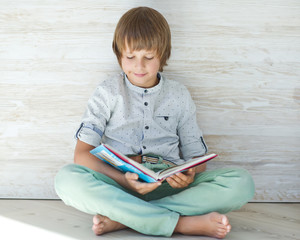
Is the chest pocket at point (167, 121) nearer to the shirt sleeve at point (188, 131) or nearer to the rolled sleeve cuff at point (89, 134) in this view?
the shirt sleeve at point (188, 131)

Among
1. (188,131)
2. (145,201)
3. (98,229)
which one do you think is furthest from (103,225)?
(188,131)

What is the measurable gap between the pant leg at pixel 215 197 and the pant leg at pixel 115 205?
0.05 meters

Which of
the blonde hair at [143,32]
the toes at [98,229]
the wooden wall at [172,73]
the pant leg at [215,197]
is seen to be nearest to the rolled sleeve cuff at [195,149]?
the wooden wall at [172,73]

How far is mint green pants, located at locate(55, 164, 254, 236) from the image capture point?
1.16 m

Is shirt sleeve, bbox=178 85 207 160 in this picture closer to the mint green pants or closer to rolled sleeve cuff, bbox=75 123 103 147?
the mint green pants

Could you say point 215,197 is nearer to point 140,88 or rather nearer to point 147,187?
point 147,187

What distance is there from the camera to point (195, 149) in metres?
1.50

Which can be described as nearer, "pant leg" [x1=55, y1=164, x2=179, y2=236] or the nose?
"pant leg" [x1=55, y1=164, x2=179, y2=236]

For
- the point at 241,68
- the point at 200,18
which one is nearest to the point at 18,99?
the point at 200,18

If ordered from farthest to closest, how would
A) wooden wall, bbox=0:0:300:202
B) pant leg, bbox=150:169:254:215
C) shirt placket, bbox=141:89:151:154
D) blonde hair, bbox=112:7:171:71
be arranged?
wooden wall, bbox=0:0:300:202 → shirt placket, bbox=141:89:151:154 → blonde hair, bbox=112:7:171:71 → pant leg, bbox=150:169:254:215

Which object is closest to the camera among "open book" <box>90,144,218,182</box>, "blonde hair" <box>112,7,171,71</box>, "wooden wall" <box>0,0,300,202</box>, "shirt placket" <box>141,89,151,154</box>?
"open book" <box>90,144,218,182</box>

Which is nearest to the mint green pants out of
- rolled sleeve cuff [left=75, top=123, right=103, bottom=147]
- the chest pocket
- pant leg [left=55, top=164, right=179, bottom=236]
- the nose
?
pant leg [left=55, top=164, right=179, bottom=236]

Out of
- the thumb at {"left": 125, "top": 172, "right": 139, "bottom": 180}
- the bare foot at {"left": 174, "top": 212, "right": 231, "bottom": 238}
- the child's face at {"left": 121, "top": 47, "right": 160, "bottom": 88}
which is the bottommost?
the bare foot at {"left": 174, "top": 212, "right": 231, "bottom": 238}

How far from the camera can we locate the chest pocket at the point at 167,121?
1492 millimetres
